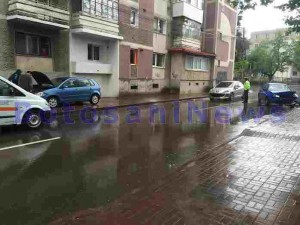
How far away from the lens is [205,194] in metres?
4.95

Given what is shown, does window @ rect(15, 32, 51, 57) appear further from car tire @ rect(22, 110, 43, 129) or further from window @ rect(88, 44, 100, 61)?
car tire @ rect(22, 110, 43, 129)

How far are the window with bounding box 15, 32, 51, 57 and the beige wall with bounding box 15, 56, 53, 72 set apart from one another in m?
0.32

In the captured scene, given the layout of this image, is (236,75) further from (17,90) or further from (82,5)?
(17,90)

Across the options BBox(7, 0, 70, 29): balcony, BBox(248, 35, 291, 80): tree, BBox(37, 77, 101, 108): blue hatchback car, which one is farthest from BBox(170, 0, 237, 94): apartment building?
BBox(248, 35, 291, 80): tree

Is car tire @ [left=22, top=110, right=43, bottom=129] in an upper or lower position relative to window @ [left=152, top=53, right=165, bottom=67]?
lower

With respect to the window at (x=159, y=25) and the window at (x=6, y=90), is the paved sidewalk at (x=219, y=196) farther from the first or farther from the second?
the window at (x=159, y=25)

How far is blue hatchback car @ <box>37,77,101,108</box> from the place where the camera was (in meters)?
14.9

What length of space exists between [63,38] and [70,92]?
5463 millimetres

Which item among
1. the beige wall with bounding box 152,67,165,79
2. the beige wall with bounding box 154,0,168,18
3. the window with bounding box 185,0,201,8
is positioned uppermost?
the window with bounding box 185,0,201,8

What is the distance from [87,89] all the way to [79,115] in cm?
318

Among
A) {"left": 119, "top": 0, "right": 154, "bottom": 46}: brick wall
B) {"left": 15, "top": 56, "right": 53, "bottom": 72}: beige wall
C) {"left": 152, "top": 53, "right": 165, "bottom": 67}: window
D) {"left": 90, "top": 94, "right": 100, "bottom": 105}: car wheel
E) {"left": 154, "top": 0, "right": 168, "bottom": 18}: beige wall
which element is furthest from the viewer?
{"left": 152, "top": 53, "right": 165, "bottom": 67}: window

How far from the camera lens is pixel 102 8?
2098 cm

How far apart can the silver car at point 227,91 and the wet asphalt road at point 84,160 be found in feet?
37.9

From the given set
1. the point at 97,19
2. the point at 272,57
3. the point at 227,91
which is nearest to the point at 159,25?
the point at 97,19
